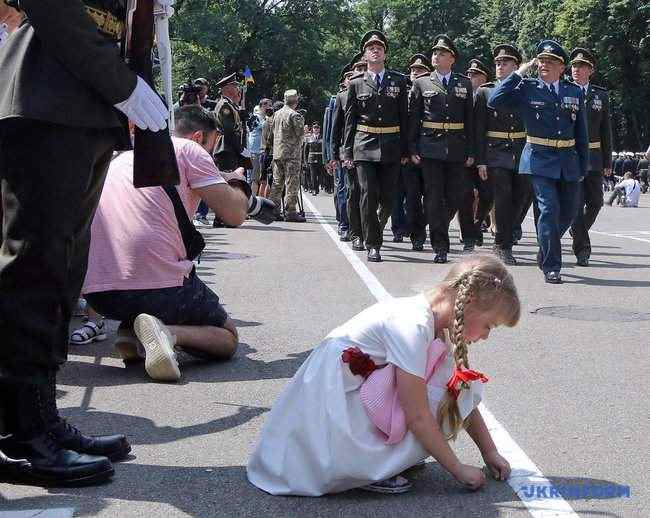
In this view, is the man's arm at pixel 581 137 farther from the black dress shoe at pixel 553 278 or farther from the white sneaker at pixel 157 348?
the white sneaker at pixel 157 348

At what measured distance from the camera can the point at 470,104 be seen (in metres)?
12.8

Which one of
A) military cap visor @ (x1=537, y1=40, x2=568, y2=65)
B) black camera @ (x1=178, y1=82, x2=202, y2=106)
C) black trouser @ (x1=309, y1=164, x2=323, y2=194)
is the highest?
military cap visor @ (x1=537, y1=40, x2=568, y2=65)

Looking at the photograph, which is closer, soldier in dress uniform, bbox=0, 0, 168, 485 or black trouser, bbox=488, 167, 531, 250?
soldier in dress uniform, bbox=0, 0, 168, 485

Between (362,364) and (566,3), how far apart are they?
56886mm

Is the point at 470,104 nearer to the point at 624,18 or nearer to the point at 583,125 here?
the point at 583,125

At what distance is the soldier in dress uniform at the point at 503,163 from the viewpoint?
12.1 meters

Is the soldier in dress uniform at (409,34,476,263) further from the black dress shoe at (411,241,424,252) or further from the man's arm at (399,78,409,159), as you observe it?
the black dress shoe at (411,241,424,252)

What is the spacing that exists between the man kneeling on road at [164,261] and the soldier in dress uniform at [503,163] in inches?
244

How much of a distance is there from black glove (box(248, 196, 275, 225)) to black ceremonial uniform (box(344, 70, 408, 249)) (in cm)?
585

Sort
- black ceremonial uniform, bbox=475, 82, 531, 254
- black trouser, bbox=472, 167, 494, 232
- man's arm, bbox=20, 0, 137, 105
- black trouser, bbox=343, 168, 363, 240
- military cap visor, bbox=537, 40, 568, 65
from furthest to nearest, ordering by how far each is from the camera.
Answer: black trouser, bbox=472, 167, 494, 232, black trouser, bbox=343, 168, 363, 240, black ceremonial uniform, bbox=475, 82, 531, 254, military cap visor, bbox=537, 40, 568, 65, man's arm, bbox=20, 0, 137, 105

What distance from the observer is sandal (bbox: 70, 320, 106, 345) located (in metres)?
6.81

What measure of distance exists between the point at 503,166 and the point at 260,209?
7037mm

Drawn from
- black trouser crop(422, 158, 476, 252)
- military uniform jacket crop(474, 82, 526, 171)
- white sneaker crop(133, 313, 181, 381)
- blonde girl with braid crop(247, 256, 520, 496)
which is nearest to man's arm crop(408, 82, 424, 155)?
black trouser crop(422, 158, 476, 252)

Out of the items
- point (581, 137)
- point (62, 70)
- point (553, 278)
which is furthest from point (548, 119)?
point (62, 70)
